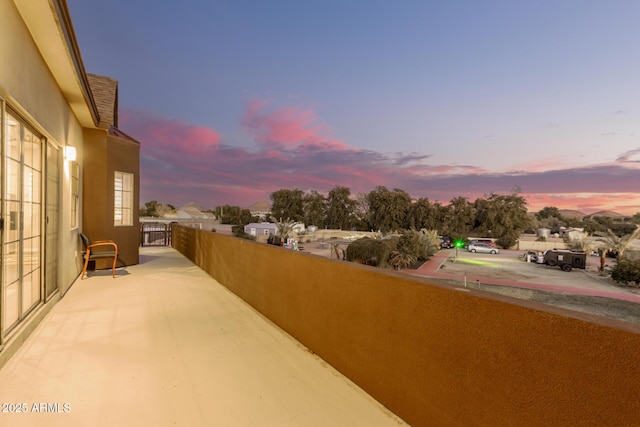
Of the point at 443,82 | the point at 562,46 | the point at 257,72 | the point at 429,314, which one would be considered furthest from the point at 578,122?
the point at 429,314

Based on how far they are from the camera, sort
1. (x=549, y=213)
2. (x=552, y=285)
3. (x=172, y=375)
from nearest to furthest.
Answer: (x=172, y=375), (x=552, y=285), (x=549, y=213)

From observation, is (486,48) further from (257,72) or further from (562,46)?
(257,72)

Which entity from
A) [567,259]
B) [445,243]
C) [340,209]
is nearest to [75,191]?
[567,259]

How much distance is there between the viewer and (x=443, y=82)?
30.9 metres

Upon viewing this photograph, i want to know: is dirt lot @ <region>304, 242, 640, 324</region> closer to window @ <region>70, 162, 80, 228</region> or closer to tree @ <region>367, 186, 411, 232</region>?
window @ <region>70, 162, 80, 228</region>

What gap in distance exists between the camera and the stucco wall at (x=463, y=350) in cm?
114

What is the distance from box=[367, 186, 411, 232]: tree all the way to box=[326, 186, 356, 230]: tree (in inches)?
325

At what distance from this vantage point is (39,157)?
3.90 metres

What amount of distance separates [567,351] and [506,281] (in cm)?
2812

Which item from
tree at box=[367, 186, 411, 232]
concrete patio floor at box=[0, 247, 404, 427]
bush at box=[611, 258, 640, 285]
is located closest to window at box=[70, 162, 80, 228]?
concrete patio floor at box=[0, 247, 404, 427]

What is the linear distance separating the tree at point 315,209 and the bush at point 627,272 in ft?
156

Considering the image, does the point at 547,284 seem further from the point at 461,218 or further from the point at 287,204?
the point at 287,204

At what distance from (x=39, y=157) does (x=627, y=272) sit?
36656mm

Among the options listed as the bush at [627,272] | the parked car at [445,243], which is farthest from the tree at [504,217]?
the bush at [627,272]
